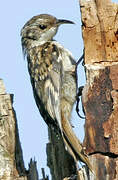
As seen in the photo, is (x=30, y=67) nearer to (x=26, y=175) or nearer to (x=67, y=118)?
(x=67, y=118)

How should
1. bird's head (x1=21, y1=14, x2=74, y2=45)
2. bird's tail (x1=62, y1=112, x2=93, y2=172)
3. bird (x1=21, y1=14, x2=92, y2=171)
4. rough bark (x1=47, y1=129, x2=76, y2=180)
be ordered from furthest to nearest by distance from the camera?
bird's head (x1=21, y1=14, x2=74, y2=45) < bird (x1=21, y1=14, x2=92, y2=171) < rough bark (x1=47, y1=129, x2=76, y2=180) < bird's tail (x1=62, y1=112, x2=93, y2=172)

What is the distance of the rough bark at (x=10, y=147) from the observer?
5332 millimetres

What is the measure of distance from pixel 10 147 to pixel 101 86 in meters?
1.22

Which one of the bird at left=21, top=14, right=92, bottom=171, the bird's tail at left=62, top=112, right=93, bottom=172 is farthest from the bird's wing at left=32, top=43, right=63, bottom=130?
the bird's tail at left=62, top=112, right=93, bottom=172

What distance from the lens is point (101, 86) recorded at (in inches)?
191

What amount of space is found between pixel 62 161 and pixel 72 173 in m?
0.17

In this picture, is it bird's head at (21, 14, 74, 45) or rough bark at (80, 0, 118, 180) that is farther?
bird's head at (21, 14, 74, 45)

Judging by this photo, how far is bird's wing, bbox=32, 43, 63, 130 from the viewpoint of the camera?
19.5 feet

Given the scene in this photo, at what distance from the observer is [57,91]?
608 cm

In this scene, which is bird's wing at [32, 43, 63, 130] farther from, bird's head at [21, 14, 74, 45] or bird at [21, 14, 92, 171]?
bird's head at [21, 14, 74, 45]

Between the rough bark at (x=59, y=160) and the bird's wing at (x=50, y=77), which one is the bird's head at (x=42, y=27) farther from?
the rough bark at (x=59, y=160)

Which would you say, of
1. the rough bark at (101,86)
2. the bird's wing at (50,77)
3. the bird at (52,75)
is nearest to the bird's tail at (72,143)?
the bird at (52,75)

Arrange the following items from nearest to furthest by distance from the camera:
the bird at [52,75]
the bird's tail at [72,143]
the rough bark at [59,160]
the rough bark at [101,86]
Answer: the rough bark at [101,86], the bird's tail at [72,143], the rough bark at [59,160], the bird at [52,75]

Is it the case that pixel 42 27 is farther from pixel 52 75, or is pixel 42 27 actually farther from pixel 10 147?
pixel 10 147
